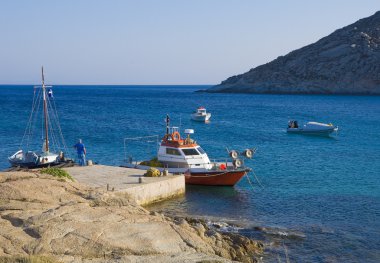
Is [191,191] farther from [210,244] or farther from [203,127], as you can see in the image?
[203,127]

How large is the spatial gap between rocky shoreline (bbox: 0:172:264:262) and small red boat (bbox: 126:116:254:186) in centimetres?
1287

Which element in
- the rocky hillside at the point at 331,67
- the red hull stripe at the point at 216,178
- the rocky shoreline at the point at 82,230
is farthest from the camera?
the rocky hillside at the point at 331,67

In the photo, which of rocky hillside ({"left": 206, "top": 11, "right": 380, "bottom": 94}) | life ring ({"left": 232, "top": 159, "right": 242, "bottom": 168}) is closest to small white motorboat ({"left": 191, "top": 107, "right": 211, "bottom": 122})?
life ring ({"left": 232, "top": 159, "right": 242, "bottom": 168})

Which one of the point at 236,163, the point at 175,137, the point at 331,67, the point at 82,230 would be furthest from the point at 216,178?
the point at 331,67

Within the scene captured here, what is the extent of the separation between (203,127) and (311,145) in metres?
22.0

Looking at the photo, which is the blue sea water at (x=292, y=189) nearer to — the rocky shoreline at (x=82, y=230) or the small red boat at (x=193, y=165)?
the small red boat at (x=193, y=165)

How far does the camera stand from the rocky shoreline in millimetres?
13289

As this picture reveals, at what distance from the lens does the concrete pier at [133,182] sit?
25.1m

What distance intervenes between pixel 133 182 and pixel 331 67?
428ft

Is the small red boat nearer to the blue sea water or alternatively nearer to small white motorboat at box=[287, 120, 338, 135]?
the blue sea water

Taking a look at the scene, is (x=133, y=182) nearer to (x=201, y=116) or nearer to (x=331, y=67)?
(x=201, y=116)

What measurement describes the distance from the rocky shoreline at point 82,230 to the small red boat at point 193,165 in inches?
507

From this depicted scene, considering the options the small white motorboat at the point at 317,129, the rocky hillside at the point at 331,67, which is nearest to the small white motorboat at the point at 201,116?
the small white motorboat at the point at 317,129

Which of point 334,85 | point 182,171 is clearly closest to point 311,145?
point 182,171
